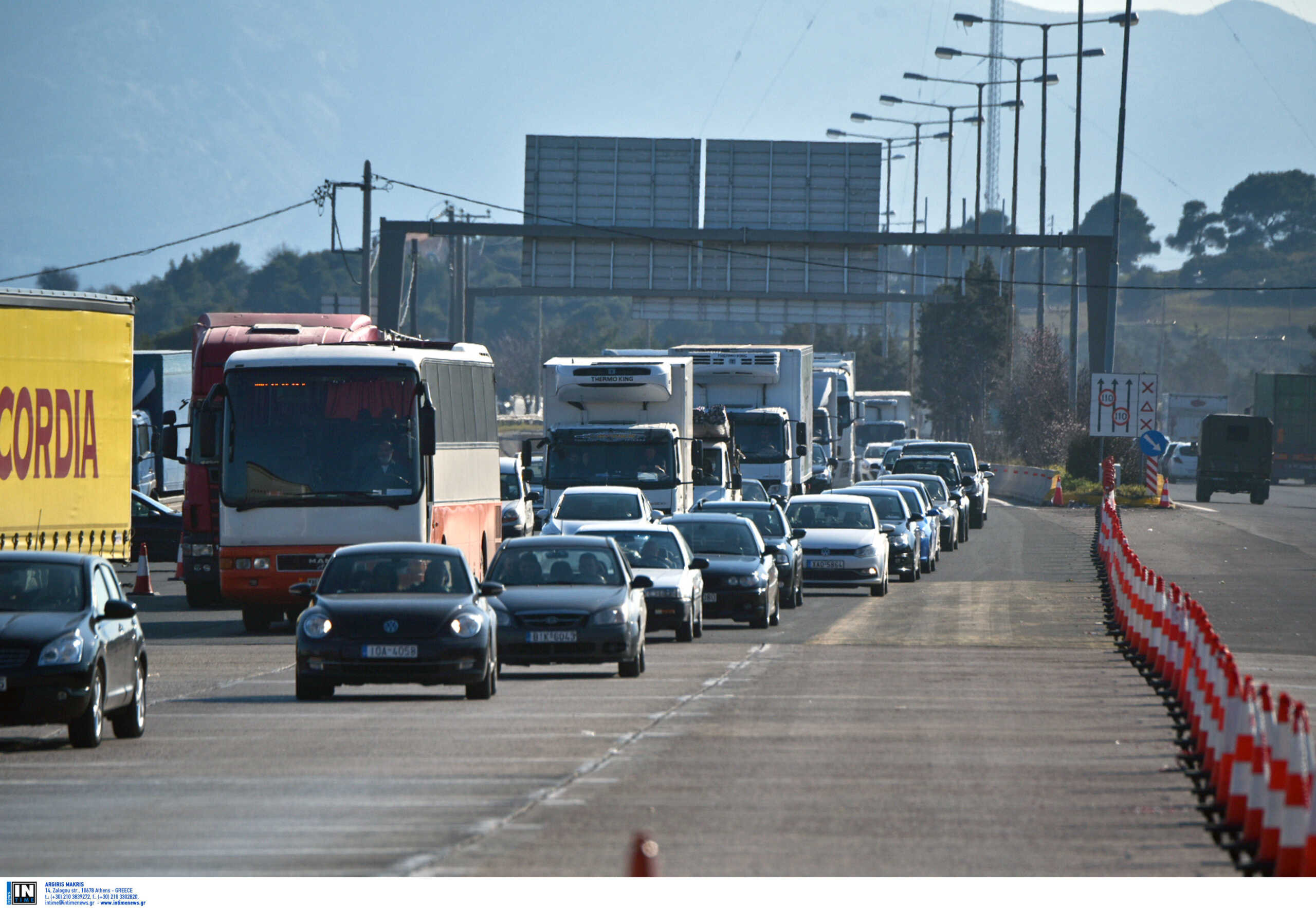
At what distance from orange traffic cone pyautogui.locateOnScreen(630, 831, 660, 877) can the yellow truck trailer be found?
1720cm

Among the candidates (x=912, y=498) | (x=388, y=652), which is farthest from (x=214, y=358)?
(x=912, y=498)

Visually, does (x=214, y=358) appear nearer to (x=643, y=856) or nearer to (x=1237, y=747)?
(x=1237, y=747)

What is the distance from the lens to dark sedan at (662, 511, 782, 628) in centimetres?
2614

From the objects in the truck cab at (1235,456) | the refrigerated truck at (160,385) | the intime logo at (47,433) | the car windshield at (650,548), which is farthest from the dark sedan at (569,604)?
the truck cab at (1235,456)

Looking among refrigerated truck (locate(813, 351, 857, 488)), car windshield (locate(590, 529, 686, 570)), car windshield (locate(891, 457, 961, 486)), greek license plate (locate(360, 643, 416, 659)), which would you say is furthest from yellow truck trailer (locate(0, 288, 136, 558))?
refrigerated truck (locate(813, 351, 857, 488))

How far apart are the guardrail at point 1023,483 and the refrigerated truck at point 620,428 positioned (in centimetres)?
3518

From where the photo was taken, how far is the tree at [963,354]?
115875 millimetres

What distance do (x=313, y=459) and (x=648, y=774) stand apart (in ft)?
41.5

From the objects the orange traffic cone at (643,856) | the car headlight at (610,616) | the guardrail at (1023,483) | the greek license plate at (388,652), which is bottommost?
the guardrail at (1023,483)

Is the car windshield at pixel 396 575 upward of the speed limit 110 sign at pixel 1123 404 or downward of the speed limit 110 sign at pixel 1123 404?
downward

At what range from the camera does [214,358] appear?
2830cm

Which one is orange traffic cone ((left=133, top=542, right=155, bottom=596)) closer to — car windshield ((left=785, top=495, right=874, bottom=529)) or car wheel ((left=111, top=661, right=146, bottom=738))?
car windshield ((left=785, top=495, right=874, bottom=529))
